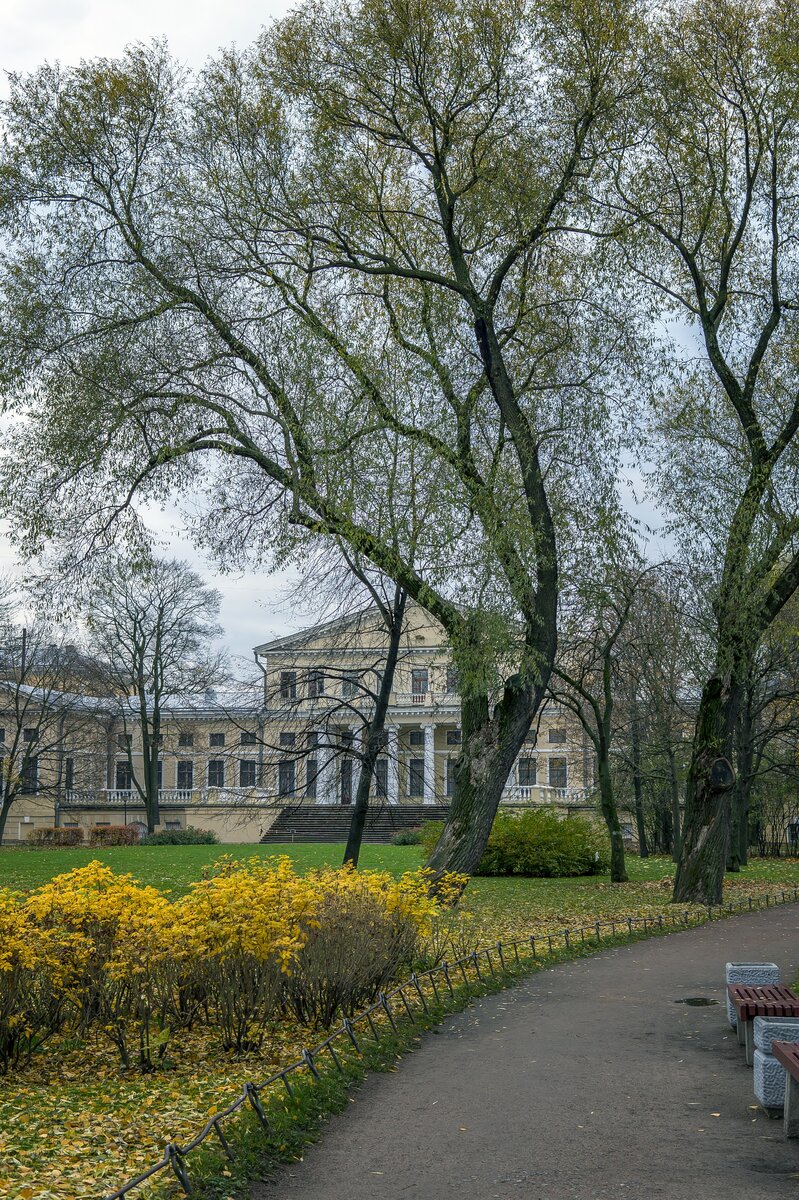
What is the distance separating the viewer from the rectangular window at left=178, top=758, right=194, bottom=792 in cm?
6450

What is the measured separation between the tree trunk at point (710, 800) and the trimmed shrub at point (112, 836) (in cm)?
3315

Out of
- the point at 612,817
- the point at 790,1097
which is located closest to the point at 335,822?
the point at 612,817

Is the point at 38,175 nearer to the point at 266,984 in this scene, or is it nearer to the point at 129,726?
the point at 266,984

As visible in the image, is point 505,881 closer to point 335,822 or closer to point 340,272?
point 340,272

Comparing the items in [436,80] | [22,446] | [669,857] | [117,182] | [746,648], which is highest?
[436,80]

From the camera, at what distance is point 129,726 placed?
213 feet

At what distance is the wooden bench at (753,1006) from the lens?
8.13m

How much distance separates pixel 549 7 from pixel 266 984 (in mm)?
13450

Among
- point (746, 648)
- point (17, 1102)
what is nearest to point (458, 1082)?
point (17, 1102)

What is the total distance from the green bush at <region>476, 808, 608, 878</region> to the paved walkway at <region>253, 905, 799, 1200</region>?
2019 cm

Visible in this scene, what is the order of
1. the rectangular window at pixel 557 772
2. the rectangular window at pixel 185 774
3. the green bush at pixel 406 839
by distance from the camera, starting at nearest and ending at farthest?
the green bush at pixel 406 839 < the rectangular window at pixel 557 772 < the rectangular window at pixel 185 774

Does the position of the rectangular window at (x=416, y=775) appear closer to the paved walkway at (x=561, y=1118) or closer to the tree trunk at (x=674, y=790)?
the tree trunk at (x=674, y=790)

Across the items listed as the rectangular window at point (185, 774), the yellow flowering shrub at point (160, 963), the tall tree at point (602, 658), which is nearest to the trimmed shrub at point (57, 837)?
the rectangular window at point (185, 774)

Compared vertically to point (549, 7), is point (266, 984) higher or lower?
lower
